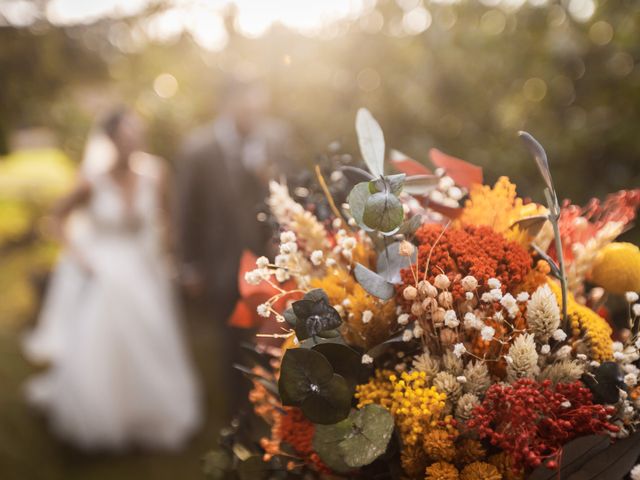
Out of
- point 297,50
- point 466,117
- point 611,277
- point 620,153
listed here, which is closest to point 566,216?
point 611,277

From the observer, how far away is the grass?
3.62 m

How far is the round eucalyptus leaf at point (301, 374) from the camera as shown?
0.75 m

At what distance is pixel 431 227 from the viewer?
34.4 inches

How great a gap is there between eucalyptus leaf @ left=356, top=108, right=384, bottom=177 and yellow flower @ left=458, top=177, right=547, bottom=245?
0.16m

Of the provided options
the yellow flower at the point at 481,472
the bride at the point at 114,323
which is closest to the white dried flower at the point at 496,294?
the yellow flower at the point at 481,472

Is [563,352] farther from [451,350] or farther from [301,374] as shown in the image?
[301,374]

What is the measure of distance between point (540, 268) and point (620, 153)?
194 cm

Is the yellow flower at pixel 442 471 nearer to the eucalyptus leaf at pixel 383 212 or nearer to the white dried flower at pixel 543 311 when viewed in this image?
the white dried flower at pixel 543 311

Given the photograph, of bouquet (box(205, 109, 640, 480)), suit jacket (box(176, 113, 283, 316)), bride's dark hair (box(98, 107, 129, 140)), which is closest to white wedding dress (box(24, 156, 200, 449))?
bride's dark hair (box(98, 107, 129, 140))

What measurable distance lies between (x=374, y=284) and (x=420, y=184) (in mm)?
250

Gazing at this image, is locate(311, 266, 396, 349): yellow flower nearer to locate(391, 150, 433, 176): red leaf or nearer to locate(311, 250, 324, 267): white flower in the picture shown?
locate(311, 250, 324, 267): white flower

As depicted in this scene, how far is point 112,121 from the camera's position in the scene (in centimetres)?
406

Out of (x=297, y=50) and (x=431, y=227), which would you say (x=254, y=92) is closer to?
(x=297, y=50)

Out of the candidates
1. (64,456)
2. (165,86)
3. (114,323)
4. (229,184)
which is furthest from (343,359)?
(165,86)
